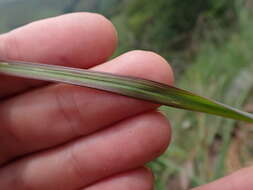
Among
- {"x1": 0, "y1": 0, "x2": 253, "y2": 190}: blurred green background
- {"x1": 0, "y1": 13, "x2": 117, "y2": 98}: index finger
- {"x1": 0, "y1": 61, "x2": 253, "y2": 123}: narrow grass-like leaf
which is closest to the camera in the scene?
{"x1": 0, "y1": 61, "x2": 253, "y2": 123}: narrow grass-like leaf

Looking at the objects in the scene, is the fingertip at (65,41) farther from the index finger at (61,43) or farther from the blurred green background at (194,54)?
the blurred green background at (194,54)

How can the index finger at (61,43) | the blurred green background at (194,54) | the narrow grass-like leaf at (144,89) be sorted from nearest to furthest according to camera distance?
the narrow grass-like leaf at (144,89) < the index finger at (61,43) < the blurred green background at (194,54)

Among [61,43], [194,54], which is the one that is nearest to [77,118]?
[61,43]

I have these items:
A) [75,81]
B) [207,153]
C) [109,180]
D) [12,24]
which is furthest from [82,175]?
[12,24]

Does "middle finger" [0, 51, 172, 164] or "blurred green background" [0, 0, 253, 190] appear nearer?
"middle finger" [0, 51, 172, 164]

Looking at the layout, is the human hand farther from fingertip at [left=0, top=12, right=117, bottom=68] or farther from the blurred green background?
the blurred green background

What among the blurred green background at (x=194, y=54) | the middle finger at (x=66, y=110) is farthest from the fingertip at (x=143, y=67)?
the blurred green background at (x=194, y=54)

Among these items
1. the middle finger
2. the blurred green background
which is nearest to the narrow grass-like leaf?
the middle finger

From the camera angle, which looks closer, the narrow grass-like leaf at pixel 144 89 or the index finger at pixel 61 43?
the narrow grass-like leaf at pixel 144 89

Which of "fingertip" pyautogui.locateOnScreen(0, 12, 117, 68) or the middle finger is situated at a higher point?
"fingertip" pyautogui.locateOnScreen(0, 12, 117, 68)
